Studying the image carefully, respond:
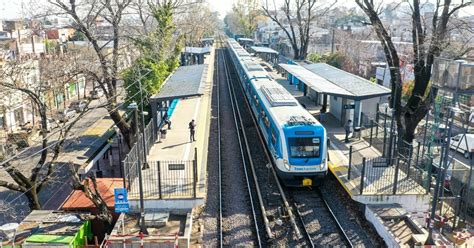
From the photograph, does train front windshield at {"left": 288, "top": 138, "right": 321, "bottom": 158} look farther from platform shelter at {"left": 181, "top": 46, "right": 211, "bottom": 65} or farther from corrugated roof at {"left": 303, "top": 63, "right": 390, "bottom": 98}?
platform shelter at {"left": 181, "top": 46, "right": 211, "bottom": 65}

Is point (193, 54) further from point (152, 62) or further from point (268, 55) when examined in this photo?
point (152, 62)

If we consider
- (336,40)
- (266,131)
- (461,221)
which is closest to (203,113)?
(266,131)

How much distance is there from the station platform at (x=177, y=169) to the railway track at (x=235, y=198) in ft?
3.19

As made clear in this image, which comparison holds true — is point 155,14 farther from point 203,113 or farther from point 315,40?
point 315,40

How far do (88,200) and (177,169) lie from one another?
3.32m

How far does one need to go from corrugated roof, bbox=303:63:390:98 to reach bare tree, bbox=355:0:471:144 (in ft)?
9.27

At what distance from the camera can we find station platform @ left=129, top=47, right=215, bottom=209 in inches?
585

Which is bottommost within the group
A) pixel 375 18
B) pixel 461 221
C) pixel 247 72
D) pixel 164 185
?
pixel 461 221

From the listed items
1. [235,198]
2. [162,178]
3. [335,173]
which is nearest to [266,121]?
[335,173]

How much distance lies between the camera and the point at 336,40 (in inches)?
2753

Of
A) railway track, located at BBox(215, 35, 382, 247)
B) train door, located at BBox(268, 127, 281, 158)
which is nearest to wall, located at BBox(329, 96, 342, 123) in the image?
railway track, located at BBox(215, 35, 382, 247)

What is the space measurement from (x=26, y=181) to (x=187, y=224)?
561cm

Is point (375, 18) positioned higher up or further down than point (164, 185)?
higher up

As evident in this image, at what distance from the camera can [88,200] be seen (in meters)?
15.5
